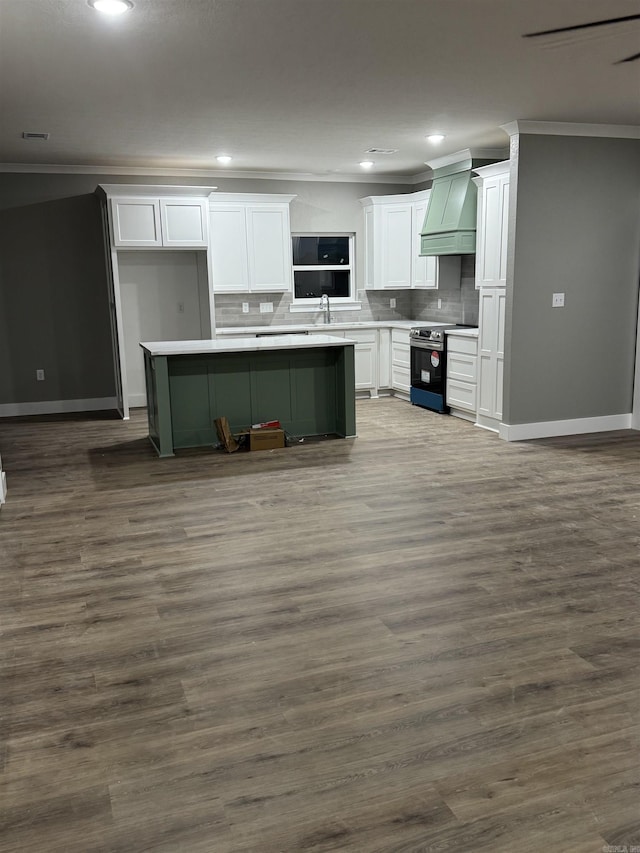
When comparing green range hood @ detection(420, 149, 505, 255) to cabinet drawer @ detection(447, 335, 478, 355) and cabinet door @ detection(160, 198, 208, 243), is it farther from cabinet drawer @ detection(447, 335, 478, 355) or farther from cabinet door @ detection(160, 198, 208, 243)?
cabinet door @ detection(160, 198, 208, 243)

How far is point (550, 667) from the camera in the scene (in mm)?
2619

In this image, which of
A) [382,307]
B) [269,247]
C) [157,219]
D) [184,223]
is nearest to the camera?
[157,219]

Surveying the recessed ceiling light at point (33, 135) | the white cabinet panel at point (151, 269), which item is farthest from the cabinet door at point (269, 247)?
the recessed ceiling light at point (33, 135)

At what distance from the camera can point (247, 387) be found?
6156 millimetres

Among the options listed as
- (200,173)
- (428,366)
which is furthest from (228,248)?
(428,366)

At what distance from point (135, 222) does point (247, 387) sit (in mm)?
2420

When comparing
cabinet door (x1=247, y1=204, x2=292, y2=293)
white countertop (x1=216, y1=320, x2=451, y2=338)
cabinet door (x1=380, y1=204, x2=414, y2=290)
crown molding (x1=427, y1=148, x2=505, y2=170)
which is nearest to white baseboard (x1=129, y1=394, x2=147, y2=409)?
white countertop (x1=216, y1=320, x2=451, y2=338)

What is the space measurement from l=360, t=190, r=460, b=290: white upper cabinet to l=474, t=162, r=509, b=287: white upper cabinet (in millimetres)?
1596

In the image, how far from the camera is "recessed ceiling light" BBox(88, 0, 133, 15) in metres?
3.00

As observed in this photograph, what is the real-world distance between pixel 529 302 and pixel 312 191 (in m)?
3.56

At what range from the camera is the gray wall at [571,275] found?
5.92 meters

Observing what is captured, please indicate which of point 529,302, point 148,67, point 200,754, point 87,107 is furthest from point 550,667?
point 87,107

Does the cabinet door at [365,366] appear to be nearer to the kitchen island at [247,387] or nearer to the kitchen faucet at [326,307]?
the kitchen faucet at [326,307]

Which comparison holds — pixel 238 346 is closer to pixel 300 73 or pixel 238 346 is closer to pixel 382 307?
pixel 300 73
